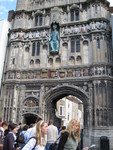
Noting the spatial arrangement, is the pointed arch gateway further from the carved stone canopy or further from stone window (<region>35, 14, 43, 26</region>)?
stone window (<region>35, 14, 43, 26</region>)

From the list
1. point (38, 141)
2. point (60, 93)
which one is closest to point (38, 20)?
point (60, 93)

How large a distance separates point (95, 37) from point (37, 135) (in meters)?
15.8

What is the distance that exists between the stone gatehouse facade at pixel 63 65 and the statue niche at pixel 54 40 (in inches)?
14.2

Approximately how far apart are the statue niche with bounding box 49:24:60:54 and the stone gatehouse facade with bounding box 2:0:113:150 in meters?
0.36

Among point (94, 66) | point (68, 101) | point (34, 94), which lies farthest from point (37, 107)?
point (68, 101)

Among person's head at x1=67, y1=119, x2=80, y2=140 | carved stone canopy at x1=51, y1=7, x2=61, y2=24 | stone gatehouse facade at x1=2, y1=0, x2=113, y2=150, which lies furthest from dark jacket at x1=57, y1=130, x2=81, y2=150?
carved stone canopy at x1=51, y1=7, x2=61, y2=24

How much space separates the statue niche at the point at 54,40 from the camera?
18594 millimetres

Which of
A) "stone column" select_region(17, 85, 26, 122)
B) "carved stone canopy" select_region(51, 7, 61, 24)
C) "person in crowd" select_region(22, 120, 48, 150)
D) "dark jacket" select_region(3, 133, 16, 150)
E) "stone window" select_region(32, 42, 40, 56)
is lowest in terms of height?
"dark jacket" select_region(3, 133, 16, 150)

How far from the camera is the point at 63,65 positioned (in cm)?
1816

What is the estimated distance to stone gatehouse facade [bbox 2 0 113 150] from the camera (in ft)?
52.2

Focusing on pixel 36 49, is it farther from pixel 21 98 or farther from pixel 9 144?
pixel 9 144

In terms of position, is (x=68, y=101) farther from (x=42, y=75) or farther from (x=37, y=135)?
(x=37, y=135)

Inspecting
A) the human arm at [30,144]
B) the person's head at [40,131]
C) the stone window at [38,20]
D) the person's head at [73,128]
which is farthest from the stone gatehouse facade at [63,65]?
the human arm at [30,144]

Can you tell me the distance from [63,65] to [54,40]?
9.49 ft
